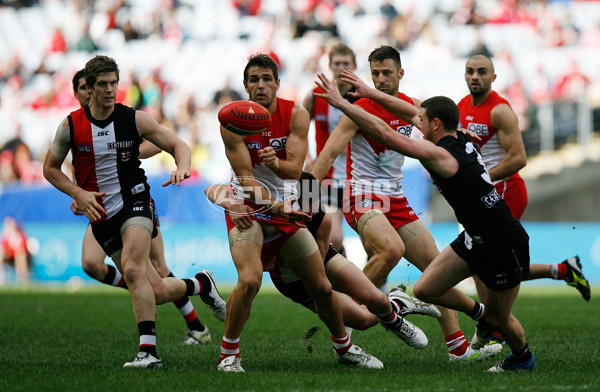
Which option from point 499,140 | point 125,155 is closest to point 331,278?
point 125,155

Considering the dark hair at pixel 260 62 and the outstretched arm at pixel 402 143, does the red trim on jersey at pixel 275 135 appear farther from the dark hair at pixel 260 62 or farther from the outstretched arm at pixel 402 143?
the outstretched arm at pixel 402 143

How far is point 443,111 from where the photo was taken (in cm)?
584

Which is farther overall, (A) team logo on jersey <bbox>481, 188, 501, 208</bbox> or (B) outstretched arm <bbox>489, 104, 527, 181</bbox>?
(B) outstretched arm <bbox>489, 104, 527, 181</bbox>

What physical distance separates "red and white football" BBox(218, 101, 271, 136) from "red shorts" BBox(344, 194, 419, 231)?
1.92 metres

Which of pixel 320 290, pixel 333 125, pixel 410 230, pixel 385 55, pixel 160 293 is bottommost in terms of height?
pixel 160 293

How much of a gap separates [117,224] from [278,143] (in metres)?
1.50

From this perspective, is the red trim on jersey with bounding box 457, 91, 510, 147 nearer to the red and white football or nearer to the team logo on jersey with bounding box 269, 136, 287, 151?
the team logo on jersey with bounding box 269, 136, 287, 151

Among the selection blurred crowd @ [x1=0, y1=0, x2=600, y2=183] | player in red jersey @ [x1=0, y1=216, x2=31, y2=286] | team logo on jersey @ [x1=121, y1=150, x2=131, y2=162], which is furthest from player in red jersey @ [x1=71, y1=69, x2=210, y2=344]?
blurred crowd @ [x1=0, y1=0, x2=600, y2=183]

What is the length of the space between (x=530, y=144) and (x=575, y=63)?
3.57 metres

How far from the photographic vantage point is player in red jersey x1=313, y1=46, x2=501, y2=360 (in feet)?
23.0

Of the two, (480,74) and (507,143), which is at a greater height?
(480,74)

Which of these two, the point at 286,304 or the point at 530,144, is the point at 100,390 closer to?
the point at 286,304

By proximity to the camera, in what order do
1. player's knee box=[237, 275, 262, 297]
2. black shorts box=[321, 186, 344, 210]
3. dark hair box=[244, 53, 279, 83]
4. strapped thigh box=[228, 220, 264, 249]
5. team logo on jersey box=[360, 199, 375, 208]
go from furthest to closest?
black shorts box=[321, 186, 344, 210] < team logo on jersey box=[360, 199, 375, 208] < dark hair box=[244, 53, 279, 83] < strapped thigh box=[228, 220, 264, 249] < player's knee box=[237, 275, 262, 297]

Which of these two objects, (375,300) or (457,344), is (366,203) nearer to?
(375,300)
